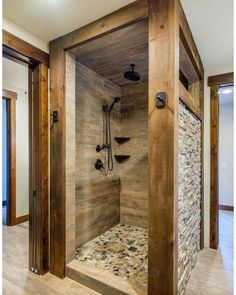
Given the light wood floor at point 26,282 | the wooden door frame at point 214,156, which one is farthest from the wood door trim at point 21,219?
the wooden door frame at point 214,156

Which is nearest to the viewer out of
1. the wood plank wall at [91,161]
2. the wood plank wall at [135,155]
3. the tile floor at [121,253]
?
the tile floor at [121,253]

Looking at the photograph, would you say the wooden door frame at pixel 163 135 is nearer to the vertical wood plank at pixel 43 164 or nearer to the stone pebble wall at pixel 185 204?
the stone pebble wall at pixel 185 204

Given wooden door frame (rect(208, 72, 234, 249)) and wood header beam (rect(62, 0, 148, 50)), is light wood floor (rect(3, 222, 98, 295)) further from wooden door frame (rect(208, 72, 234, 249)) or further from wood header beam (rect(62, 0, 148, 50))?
wood header beam (rect(62, 0, 148, 50))

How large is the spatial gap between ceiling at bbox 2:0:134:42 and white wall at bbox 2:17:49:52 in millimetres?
34

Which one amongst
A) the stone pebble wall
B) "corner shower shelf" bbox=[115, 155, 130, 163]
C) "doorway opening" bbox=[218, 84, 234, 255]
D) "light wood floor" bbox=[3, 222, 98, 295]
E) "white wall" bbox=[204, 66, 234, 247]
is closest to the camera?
the stone pebble wall

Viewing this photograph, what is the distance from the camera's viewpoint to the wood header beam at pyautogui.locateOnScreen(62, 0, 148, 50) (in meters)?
1.59

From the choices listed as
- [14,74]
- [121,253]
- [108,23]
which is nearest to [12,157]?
[14,74]

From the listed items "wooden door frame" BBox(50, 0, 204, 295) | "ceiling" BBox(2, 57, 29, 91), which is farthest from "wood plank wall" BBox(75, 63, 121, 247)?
"wooden door frame" BBox(50, 0, 204, 295)

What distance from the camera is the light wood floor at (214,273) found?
1.95 metres

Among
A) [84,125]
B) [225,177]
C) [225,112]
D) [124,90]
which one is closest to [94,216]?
[84,125]

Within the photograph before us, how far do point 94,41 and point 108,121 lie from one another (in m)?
1.39

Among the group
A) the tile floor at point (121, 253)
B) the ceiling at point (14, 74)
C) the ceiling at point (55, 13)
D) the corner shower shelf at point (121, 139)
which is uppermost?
the ceiling at point (55, 13)

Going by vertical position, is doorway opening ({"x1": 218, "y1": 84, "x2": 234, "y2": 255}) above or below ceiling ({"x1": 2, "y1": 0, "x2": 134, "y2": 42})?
below

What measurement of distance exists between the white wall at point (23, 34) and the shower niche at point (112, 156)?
13.4 inches
